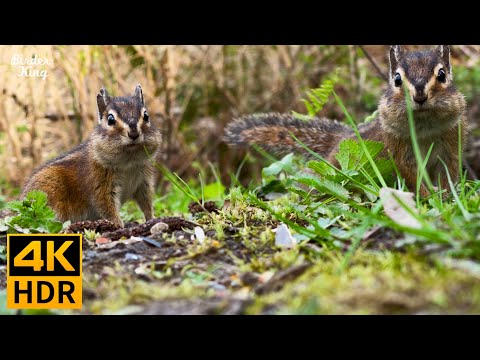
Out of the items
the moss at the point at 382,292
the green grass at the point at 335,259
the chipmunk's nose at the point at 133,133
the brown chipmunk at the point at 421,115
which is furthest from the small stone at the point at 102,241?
the brown chipmunk at the point at 421,115

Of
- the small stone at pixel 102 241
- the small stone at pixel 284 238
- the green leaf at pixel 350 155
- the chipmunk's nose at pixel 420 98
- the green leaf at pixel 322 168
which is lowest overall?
the small stone at pixel 102 241

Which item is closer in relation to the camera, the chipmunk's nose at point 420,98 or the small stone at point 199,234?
the small stone at point 199,234

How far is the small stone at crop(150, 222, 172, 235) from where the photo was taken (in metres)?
3.23

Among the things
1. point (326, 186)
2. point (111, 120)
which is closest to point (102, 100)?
point (111, 120)

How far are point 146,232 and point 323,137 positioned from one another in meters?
1.88

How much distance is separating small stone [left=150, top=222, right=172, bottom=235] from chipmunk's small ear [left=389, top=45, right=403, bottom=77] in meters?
1.65

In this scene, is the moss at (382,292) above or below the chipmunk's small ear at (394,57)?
below

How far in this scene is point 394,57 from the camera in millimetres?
3814

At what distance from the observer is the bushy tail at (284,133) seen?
469 cm

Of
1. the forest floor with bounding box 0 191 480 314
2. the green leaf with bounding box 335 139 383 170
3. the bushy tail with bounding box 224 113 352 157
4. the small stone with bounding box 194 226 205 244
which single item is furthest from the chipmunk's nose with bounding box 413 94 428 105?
the small stone with bounding box 194 226 205 244

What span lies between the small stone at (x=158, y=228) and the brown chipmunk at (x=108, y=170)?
2.51 ft

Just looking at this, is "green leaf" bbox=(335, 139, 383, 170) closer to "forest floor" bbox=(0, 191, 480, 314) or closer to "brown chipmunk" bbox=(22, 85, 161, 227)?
"forest floor" bbox=(0, 191, 480, 314)

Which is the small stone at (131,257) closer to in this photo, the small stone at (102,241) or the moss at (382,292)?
the small stone at (102,241)

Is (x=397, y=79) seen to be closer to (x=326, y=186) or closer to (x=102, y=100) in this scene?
(x=326, y=186)
